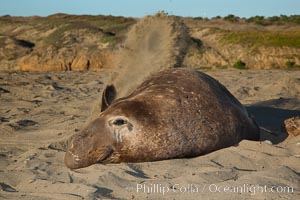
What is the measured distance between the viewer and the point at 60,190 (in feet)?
13.6

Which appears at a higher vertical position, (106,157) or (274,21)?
(274,21)

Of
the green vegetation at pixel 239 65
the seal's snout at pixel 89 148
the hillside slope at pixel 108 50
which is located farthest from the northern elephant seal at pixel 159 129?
the green vegetation at pixel 239 65

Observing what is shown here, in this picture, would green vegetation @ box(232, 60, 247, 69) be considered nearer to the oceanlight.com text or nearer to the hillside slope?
the hillside slope

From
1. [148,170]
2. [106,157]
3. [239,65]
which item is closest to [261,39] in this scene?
[239,65]

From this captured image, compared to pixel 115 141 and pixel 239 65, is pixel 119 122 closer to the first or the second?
pixel 115 141

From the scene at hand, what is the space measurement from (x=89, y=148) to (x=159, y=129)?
687 millimetres

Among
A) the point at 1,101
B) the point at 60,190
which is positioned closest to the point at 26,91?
the point at 1,101

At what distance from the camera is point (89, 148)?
5.09 m

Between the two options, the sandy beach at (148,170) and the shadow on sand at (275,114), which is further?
the shadow on sand at (275,114)

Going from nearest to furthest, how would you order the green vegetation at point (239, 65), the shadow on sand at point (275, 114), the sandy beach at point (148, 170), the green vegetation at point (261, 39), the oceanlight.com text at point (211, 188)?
the oceanlight.com text at point (211, 188) < the sandy beach at point (148, 170) < the shadow on sand at point (275, 114) < the green vegetation at point (239, 65) < the green vegetation at point (261, 39)

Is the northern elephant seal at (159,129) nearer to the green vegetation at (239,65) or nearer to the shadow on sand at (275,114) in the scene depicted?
the shadow on sand at (275,114)

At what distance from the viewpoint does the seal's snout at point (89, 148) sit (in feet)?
16.5

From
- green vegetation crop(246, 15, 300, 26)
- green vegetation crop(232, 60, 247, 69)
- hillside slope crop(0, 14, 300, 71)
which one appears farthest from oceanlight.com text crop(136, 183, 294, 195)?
green vegetation crop(246, 15, 300, 26)

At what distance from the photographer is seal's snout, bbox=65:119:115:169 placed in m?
5.04
